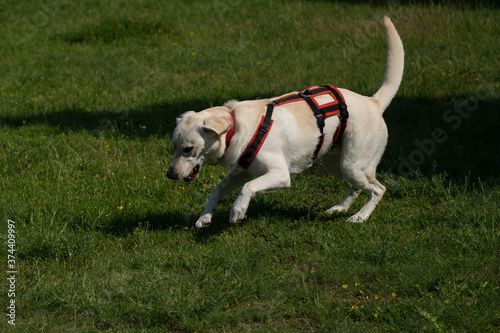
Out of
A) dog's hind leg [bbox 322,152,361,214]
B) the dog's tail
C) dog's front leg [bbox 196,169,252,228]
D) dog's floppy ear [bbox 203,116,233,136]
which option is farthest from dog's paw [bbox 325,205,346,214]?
dog's floppy ear [bbox 203,116,233,136]

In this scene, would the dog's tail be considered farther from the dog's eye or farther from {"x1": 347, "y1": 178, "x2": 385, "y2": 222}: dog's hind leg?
the dog's eye

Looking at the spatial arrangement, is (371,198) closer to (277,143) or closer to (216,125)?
(277,143)

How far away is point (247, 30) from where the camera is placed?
1209 cm

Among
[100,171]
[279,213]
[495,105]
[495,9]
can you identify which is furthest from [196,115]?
[495,9]

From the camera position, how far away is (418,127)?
7465 mm

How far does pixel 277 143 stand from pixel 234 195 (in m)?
1.40

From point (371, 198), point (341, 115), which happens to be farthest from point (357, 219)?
point (341, 115)

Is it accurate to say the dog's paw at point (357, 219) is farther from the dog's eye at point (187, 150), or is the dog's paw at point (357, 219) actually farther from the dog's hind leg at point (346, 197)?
the dog's eye at point (187, 150)

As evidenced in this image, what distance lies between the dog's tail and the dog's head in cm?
172

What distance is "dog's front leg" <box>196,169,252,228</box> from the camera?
501 cm

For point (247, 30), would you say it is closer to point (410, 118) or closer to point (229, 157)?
point (410, 118)

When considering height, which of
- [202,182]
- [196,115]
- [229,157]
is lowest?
[202,182]

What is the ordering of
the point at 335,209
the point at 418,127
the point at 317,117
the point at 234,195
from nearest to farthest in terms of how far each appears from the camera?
the point at 317,117 < the point at 335,209 < the point at 234,195 < the point at 418,127

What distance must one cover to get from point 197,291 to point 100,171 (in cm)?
274
